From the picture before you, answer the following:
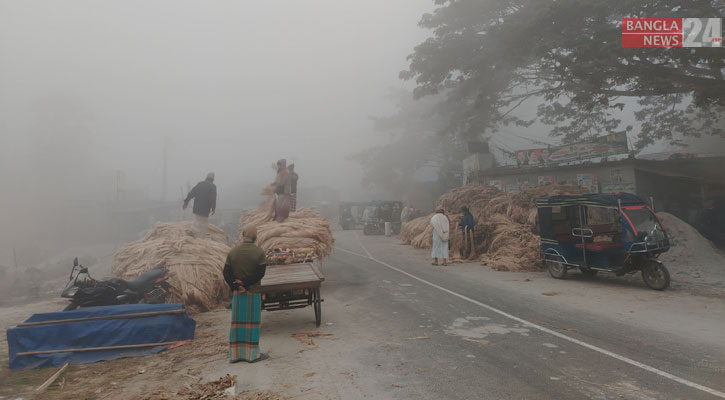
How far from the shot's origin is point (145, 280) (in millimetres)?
6996

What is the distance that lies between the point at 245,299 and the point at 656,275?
919 centimetres

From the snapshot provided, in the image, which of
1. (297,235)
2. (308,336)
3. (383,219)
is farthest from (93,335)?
(383,219)

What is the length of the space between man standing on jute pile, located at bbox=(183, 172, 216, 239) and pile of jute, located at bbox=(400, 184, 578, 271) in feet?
29.7

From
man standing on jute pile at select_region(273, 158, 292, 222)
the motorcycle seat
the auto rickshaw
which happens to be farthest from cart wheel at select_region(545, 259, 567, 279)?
the motorcycle seat

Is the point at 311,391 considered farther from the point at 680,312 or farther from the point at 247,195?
the point at 247,195

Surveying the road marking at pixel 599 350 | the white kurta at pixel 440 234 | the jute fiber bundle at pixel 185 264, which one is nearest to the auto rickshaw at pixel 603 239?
the white kurta at pixel 440 234

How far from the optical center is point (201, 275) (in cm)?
777

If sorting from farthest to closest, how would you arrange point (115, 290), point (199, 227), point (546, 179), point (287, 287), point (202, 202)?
point (546, 179)
point (199, 227)
point (202, 202)
point (115, 290)
point (287, 287)

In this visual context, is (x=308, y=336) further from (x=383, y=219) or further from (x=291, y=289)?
(x=383, y=219)

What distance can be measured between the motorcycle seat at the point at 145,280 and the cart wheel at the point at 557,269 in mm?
9879

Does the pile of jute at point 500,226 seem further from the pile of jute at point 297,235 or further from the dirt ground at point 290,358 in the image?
the pile of jute at point 297,235

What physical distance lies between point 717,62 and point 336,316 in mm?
13996

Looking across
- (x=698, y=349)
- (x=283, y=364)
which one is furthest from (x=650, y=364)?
(x=283, y=364)

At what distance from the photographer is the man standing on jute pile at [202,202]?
9648 millimetres
